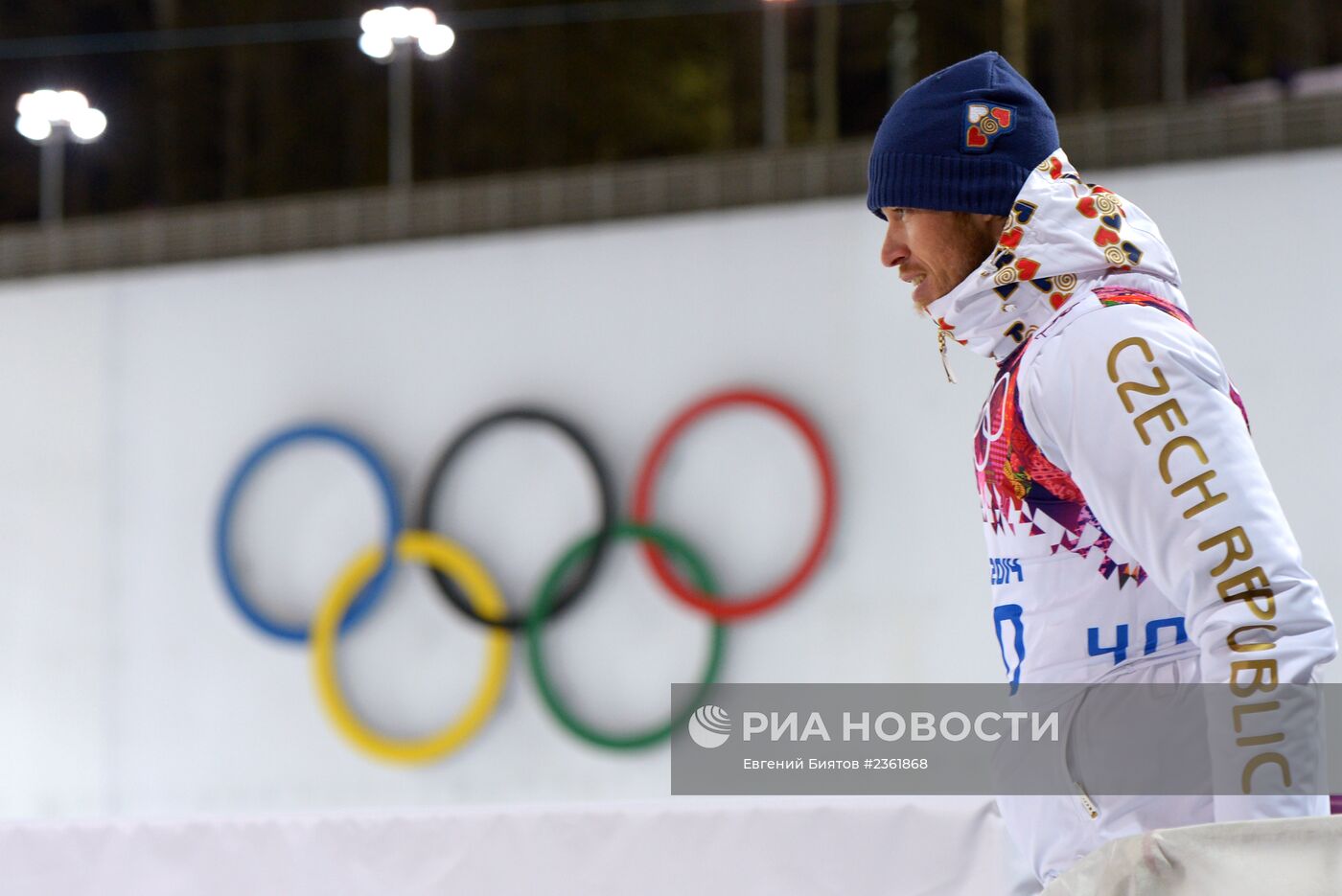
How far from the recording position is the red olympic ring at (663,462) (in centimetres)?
446

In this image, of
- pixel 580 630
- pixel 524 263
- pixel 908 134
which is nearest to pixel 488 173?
pixel 524 263

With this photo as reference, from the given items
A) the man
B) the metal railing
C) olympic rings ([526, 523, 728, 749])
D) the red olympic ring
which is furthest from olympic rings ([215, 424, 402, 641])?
the man

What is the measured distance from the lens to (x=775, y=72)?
15.9ft

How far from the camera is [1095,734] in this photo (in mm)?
1029

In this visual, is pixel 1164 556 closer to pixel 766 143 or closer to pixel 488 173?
pixel 766 143

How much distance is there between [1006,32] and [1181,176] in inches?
28.2

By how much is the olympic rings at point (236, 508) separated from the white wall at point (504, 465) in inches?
2.8

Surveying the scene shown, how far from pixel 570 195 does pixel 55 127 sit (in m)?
2.20

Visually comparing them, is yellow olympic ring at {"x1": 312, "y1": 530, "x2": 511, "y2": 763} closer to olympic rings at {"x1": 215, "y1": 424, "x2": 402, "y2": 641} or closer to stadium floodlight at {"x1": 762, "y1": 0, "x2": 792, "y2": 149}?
olympic rings at {"x1": 215, "y1": 424, "x2": 402, "y2": 641}

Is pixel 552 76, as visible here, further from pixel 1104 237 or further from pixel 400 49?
pixel 1104 237

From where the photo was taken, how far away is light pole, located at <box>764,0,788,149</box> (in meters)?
4.84

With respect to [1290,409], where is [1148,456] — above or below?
below

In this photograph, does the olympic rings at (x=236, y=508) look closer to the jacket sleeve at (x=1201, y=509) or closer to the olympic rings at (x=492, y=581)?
the olympic rings at (x=492, y=581)

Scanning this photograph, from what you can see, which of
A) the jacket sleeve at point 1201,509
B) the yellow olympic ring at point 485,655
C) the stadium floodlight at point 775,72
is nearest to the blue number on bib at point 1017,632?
the jacket sleeve at point 1201,509
